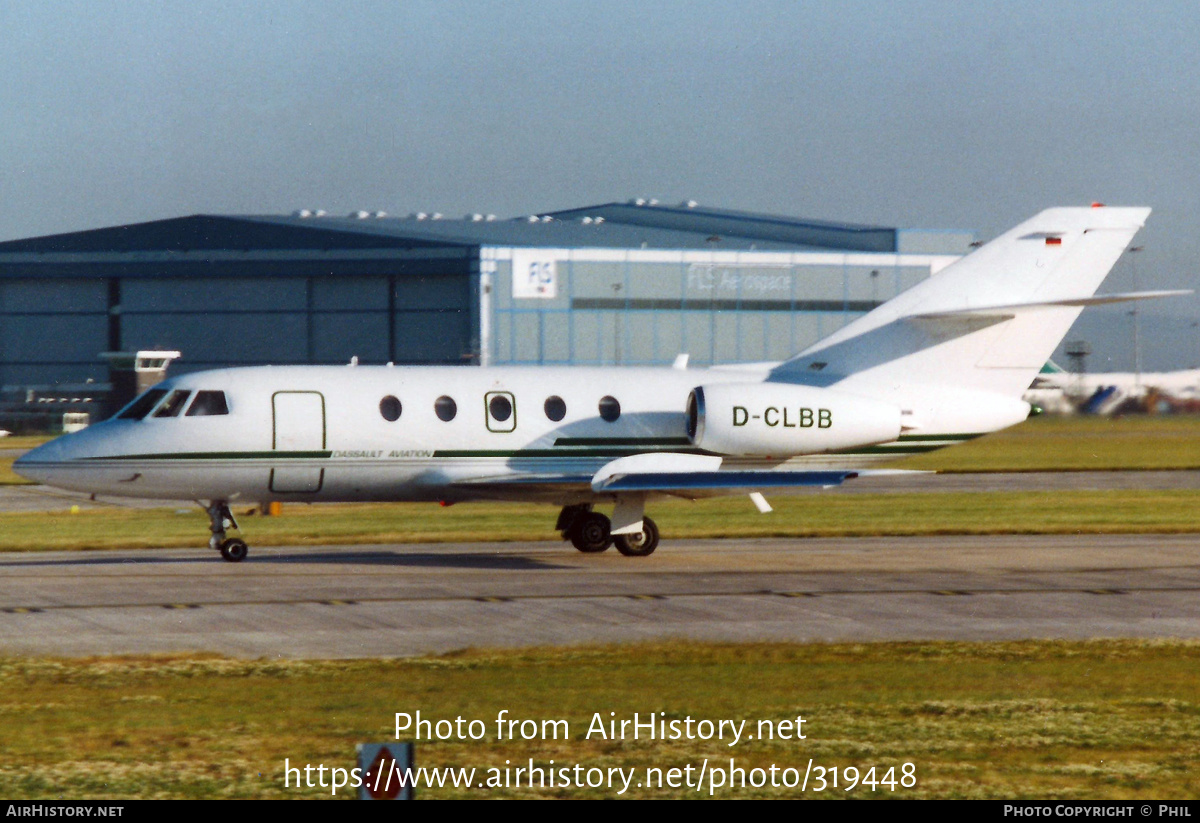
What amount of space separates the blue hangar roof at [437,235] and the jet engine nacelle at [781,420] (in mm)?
54232

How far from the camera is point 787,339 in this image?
8288 centimetres

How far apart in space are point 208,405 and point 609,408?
21.4ft

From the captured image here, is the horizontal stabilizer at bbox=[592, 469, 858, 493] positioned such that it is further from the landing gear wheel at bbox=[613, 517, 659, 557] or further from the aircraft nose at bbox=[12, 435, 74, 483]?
the aircraft nose at bbox=[12, 435, 74, 483]

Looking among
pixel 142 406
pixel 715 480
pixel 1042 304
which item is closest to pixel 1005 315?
pixel 1042 304

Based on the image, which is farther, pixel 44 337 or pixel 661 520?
pixel 44 337

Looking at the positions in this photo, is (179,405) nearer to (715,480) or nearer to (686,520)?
(715,480)

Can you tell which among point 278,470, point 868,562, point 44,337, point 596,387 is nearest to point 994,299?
point 868,562

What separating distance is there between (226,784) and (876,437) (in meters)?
17.8

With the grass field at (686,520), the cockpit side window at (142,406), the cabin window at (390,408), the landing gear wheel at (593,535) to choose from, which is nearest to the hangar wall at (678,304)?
the grass field at (686,520)

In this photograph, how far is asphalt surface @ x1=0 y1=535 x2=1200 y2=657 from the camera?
1727 centimetres

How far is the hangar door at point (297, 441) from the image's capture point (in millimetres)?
24438

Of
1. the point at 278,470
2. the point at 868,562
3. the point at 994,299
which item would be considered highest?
the point at 994,299

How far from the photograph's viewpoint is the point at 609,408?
26.1 metres
